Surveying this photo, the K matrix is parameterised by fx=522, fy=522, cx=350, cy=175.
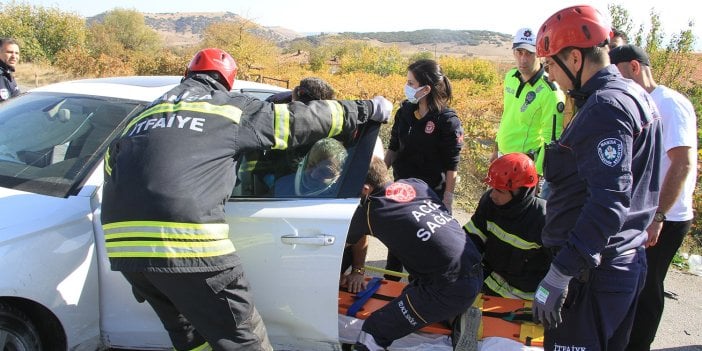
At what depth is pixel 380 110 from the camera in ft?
8.07

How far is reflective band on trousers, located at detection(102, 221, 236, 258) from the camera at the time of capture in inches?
72.6

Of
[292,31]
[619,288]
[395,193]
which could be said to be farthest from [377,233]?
[292,31]

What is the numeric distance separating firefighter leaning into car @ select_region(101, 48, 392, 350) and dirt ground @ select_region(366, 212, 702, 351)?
2.42 m

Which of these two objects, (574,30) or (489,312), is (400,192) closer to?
(489,312)

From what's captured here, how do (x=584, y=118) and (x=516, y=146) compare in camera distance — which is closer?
(x=584, y=118)

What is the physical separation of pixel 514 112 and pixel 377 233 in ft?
5.55

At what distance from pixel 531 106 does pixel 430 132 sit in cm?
76

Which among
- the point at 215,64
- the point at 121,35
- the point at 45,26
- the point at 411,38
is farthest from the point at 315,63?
the point at 411,38

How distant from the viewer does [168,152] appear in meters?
1.86

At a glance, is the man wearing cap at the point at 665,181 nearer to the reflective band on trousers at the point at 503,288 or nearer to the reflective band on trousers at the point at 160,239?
the reflective band on trousers at the point at 503,288

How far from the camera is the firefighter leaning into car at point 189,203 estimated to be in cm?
185

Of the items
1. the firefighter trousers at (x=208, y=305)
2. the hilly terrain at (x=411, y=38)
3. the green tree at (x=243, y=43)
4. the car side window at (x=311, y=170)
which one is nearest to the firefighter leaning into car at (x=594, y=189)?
the car side window at (x=311, y=170)

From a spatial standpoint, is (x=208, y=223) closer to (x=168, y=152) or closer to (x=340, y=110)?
(x=168, y=152)

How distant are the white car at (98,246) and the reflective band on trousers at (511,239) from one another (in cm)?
98
